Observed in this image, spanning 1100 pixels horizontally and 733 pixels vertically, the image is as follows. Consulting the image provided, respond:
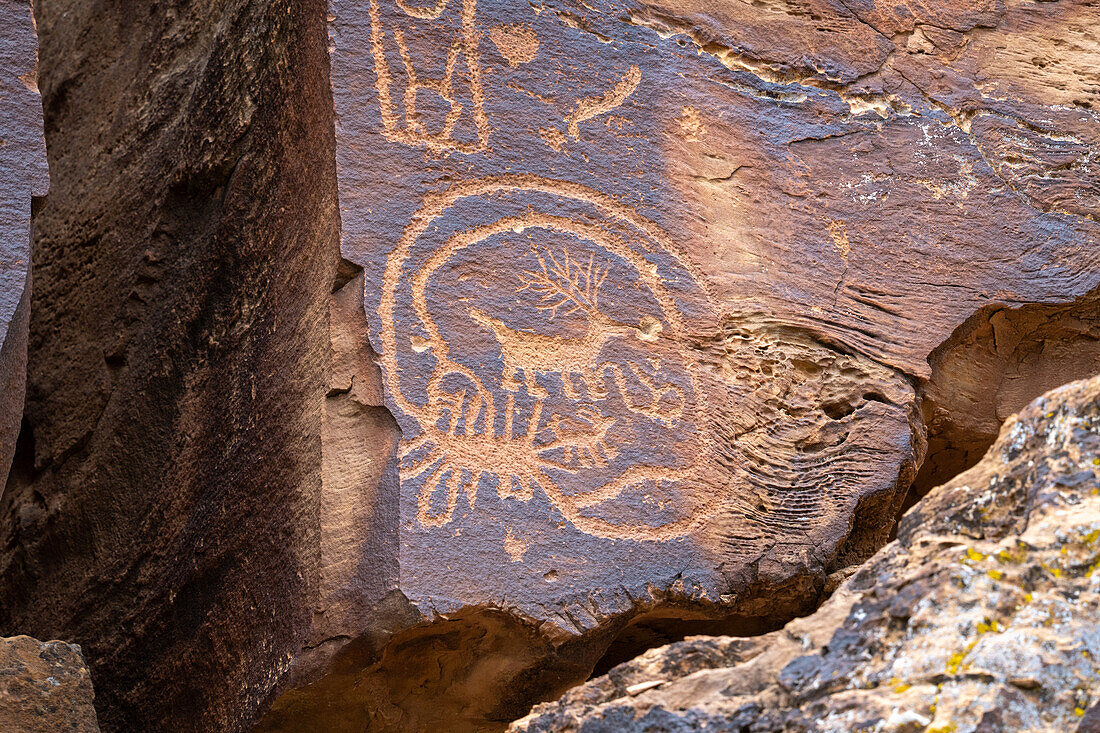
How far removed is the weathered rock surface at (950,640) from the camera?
52.6 inches

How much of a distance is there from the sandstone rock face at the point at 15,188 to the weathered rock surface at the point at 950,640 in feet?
4.35

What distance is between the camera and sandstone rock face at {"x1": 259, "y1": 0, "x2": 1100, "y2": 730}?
88.7 inches

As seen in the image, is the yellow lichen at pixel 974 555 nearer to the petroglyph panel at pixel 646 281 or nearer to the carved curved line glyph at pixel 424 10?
the petroglyph panel at pixel 646 281

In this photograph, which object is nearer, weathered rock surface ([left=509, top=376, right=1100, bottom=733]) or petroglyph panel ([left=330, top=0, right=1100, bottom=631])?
weathered rock surface ([left=509, top=376, right=1100, bottom=733])

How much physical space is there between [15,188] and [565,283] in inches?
41.8

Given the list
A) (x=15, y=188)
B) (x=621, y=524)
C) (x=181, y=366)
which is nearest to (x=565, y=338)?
(x=621, y=524)

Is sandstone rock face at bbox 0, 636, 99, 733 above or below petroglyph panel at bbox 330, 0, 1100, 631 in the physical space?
below

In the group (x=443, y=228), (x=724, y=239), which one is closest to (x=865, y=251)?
(x=724, y=239)

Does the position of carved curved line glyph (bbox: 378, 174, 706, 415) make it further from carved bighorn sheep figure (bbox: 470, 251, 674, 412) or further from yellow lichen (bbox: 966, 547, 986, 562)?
yellow lichen (bbox: 966, 547, 986, 562)

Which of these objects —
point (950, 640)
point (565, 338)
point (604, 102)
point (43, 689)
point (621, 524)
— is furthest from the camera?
point (604, 102)

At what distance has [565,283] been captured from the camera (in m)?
2.49

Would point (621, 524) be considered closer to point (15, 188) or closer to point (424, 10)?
point (424, 10)

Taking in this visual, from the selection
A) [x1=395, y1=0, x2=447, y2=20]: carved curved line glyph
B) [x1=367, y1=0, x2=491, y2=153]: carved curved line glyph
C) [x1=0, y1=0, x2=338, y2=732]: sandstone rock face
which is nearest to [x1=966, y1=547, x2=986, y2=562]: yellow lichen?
[x1=0, y1=0, x2=338, y2=732]: sandstone rock face

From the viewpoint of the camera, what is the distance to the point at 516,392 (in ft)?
7.72
